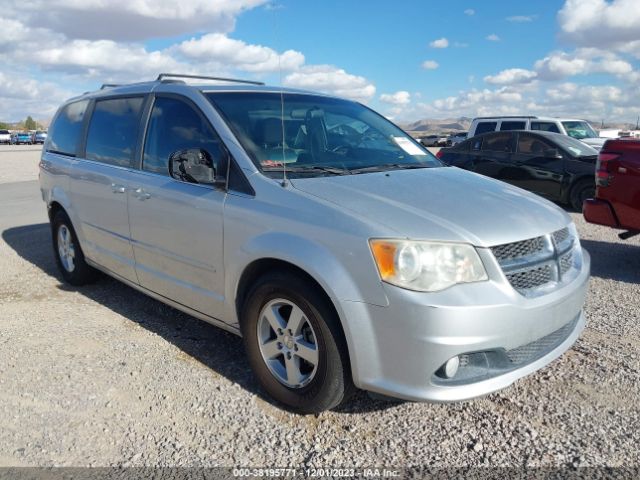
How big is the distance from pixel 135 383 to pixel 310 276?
1.45m

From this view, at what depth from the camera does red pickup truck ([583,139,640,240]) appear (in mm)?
5766

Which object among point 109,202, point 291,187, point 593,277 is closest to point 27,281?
point 109,202

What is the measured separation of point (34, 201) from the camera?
12.0 m

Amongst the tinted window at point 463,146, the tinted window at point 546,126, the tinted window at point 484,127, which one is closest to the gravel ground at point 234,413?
the tinted window at point 463,146

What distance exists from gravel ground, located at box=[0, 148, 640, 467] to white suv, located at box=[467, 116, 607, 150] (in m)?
12.3

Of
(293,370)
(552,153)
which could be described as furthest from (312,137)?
(552,153)

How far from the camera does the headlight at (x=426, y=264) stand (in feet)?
8.80

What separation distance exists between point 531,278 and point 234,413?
1.77 metres

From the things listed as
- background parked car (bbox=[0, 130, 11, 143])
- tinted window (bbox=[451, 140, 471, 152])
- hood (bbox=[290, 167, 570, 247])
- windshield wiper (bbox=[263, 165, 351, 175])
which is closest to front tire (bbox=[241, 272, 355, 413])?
hood (bbox=[290, 167, 570, 247])

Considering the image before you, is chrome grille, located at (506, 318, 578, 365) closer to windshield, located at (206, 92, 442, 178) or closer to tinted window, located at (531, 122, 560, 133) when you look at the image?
windshield, located at (206, 92, 442, 178)

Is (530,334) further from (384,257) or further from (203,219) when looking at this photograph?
(203,219)

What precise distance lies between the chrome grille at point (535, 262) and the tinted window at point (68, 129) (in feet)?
13.6

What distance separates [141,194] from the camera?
411cm

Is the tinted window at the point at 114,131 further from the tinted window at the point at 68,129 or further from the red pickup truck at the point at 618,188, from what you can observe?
the red pickup truck at the point at 618,188
